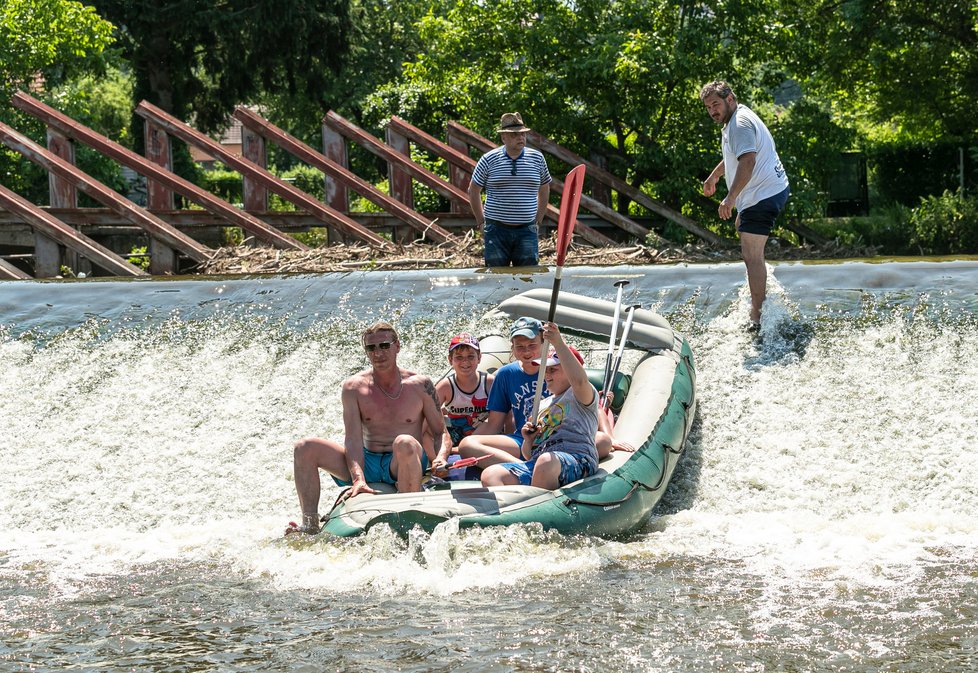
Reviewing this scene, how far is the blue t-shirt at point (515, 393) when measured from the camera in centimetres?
716

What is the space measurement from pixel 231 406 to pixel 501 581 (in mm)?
3775

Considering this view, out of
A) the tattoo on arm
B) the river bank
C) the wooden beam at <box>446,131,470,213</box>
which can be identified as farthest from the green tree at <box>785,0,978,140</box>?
the tattoo on arm

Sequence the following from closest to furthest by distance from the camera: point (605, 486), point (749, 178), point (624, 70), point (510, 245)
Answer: point (605, 486)
point (749, 178)
point (510, 245)
point (624, 70)

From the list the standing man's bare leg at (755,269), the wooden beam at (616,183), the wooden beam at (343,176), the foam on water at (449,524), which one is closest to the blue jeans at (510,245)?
the foam on water at (449,524)

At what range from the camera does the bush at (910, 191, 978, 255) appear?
17844 mm

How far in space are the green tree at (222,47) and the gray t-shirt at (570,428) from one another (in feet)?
70.2

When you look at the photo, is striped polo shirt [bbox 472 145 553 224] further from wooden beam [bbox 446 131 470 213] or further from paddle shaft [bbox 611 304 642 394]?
wooden beam [bbox 446 131 470 213]

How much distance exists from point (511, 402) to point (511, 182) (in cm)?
431

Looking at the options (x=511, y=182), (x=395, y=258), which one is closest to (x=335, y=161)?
(x=395, y=258)

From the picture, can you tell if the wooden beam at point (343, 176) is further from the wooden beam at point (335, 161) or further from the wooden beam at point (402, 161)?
the wooden beam at point (402, 161)

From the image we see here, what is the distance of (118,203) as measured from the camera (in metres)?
14.2

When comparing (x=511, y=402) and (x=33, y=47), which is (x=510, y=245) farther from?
(x=33, y=47)

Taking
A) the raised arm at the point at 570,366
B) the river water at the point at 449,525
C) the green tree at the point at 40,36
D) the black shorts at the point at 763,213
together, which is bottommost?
the river water at the point at 449,525

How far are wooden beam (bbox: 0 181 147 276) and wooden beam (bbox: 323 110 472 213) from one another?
3.93m
